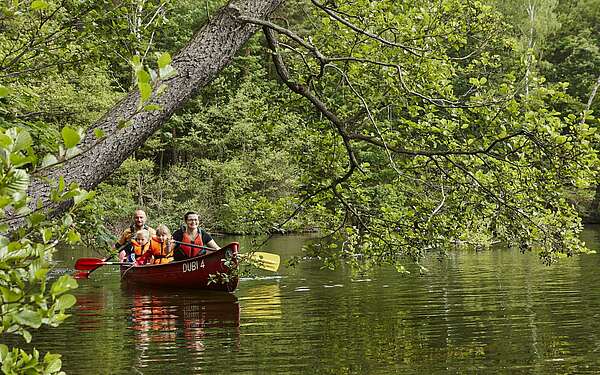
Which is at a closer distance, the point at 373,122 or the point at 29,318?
the point at 29,318

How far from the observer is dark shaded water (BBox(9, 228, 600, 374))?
6.57m

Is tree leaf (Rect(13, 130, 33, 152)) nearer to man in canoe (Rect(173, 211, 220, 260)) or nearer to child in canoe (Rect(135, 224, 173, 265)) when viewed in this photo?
man in canoe (Rect(173, 211, 220, 260))

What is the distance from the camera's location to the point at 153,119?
430cm

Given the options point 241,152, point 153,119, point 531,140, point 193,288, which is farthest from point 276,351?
point 241,152

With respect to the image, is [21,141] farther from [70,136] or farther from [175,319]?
[175,319]

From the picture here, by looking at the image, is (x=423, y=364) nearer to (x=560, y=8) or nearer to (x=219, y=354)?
(x=219, y=354)

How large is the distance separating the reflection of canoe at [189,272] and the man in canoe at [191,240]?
354 mm

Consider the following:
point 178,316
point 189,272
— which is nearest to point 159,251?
point 189,272

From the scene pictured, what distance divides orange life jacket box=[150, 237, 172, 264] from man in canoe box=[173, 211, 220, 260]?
1095 millimetres

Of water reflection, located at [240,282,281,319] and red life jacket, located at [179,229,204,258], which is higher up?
red life jacket, located at [179,229,204,258]

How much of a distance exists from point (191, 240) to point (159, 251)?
1707 mm

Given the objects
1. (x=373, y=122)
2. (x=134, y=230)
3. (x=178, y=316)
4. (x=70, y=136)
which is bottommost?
(x=178, y=316)

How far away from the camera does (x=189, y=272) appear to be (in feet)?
44.0

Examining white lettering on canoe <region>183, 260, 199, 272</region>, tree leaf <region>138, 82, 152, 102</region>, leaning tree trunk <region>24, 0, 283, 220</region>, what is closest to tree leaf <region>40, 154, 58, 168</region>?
tree leaf <region>138, 82, 152, 102</region>
